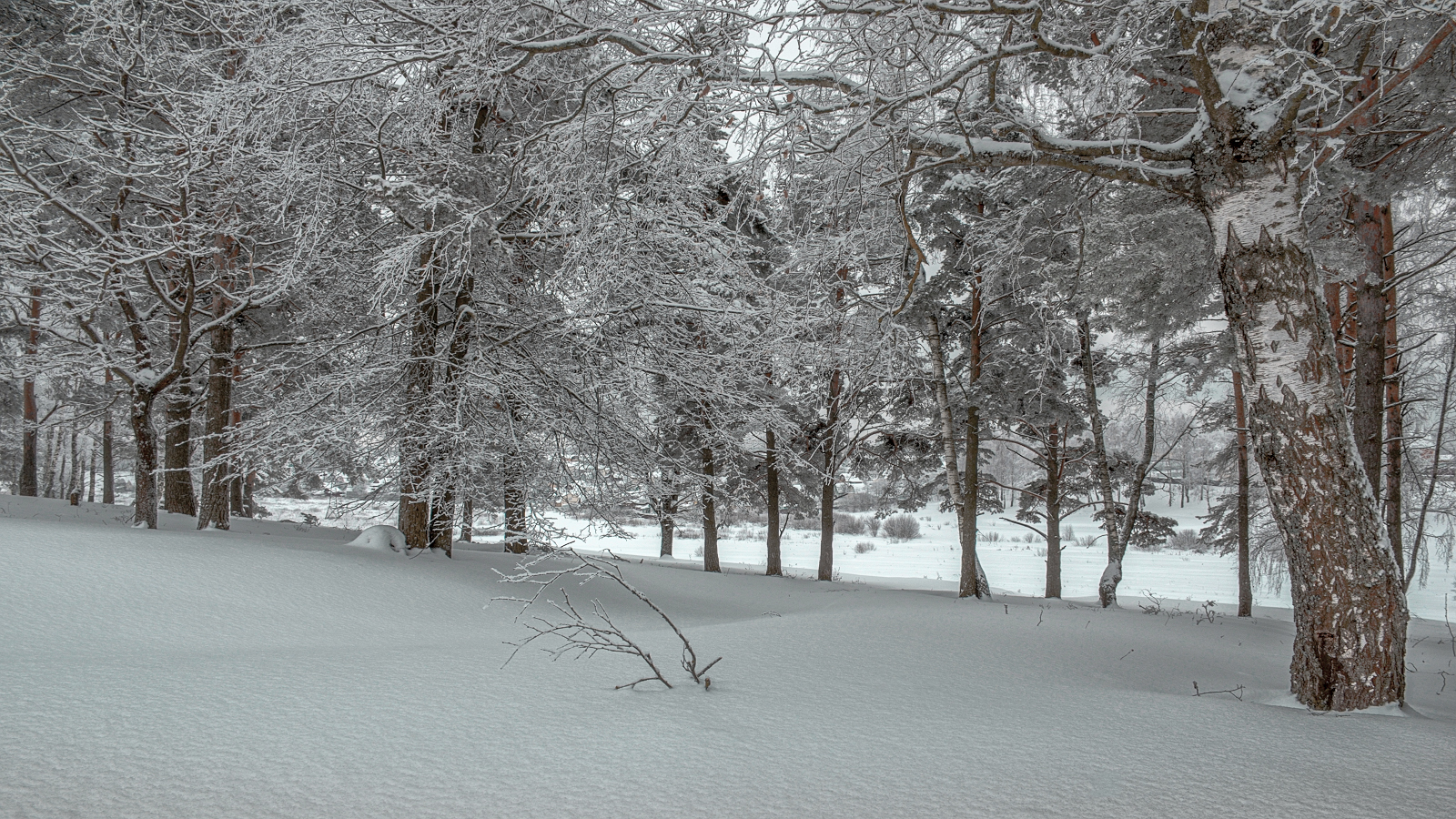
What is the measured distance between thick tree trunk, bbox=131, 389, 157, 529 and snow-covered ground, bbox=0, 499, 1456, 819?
3715 mm

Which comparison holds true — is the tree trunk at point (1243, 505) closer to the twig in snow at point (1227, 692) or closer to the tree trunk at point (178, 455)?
the twig in snow at point (1227, 692)

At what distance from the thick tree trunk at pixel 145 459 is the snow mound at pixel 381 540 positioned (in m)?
3.01

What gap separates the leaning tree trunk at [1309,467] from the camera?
11.7 ft

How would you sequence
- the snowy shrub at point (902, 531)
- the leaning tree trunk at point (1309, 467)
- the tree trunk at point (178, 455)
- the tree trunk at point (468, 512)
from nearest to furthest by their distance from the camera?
the leaning tree trunk at point (1309, 467)
the tree trunk at point (468, 512)
the tree trunk at point (178, 455)
the snowy shrub at point (902, 531)

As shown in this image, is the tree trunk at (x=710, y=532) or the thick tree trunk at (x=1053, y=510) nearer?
the thick tree trunk at (x=1053, y=510)

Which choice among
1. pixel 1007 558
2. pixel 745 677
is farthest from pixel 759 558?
pixel 745 677

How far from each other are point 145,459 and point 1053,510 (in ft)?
53.3

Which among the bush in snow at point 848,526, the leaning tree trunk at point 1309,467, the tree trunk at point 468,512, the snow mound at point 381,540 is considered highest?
the leaning tree trunk at point 1309,467

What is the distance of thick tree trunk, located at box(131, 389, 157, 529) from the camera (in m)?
8.96

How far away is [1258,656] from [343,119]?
10035mm

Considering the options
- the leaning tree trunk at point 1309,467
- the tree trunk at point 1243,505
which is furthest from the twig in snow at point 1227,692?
the tree trunk at point 1243,505

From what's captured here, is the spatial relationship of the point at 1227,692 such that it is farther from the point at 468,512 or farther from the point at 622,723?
the point at 468,512

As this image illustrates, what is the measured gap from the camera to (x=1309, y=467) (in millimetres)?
3664

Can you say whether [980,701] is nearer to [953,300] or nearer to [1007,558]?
[953,300]
